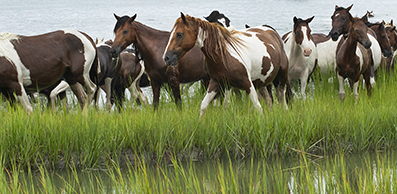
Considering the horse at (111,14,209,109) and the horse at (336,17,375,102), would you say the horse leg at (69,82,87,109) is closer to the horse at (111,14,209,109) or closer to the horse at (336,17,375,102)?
the horse at (111,14,209,109)

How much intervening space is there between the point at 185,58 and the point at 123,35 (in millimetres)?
1006

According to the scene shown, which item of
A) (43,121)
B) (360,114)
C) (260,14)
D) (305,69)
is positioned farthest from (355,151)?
(260,14)

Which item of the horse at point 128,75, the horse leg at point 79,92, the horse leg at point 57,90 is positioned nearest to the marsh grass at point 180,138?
the horse leg at point 79,92

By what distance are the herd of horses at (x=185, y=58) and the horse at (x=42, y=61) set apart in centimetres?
1

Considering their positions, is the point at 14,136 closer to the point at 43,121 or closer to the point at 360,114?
the point at 43,121

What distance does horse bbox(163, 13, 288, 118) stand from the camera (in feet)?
17.9

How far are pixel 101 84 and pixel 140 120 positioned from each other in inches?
117

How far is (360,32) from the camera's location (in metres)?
7.31

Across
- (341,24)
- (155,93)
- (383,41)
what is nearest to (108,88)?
(155,93)

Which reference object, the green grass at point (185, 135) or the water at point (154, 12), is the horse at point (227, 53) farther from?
the water at point (154, 12)

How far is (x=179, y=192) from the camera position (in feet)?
11.9

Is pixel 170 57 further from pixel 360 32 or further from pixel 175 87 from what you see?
pixel 360 32

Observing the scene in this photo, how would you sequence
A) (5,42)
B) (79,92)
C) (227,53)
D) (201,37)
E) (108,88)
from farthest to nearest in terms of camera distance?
(108,88), (79,92), (5,42), (227,53), (201,37)

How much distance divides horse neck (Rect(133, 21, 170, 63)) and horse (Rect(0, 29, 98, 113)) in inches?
30.4
